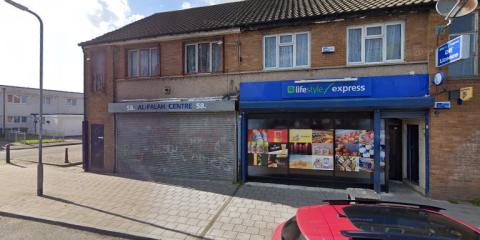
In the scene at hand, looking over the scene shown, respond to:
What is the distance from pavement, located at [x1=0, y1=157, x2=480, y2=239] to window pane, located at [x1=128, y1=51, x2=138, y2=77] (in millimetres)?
4344

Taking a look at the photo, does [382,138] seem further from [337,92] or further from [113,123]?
[113,123]

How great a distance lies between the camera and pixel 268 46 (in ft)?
29.5

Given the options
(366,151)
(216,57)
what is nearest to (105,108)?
(216,57)

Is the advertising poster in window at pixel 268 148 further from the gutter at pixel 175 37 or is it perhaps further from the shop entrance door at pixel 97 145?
the shop entrance door at pixel 97 145

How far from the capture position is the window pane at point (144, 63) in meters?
10.5

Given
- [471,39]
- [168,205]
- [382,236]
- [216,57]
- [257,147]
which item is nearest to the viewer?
[382,236]

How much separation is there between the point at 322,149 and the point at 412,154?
129 inches

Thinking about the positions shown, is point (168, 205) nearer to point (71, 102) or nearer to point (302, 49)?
point (302, 49)

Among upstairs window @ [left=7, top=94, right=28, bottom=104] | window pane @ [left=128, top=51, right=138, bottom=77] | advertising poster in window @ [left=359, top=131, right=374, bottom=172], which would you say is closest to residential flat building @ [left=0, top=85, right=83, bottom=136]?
upstairs window @ [left=7, top=94, right=28, bottom=104]

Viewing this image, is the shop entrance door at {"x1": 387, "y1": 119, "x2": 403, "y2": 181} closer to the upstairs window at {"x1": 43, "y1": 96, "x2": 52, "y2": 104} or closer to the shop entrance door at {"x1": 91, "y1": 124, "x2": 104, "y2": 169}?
the shop entrance door at {"x1": 91, "y1": 124, "x2": 104, "y2": 169}

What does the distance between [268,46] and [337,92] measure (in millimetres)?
→ 2878

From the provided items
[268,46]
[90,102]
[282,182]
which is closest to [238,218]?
[282,182]

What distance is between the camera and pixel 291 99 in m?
8.35

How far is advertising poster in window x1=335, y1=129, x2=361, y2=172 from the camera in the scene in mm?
8156
